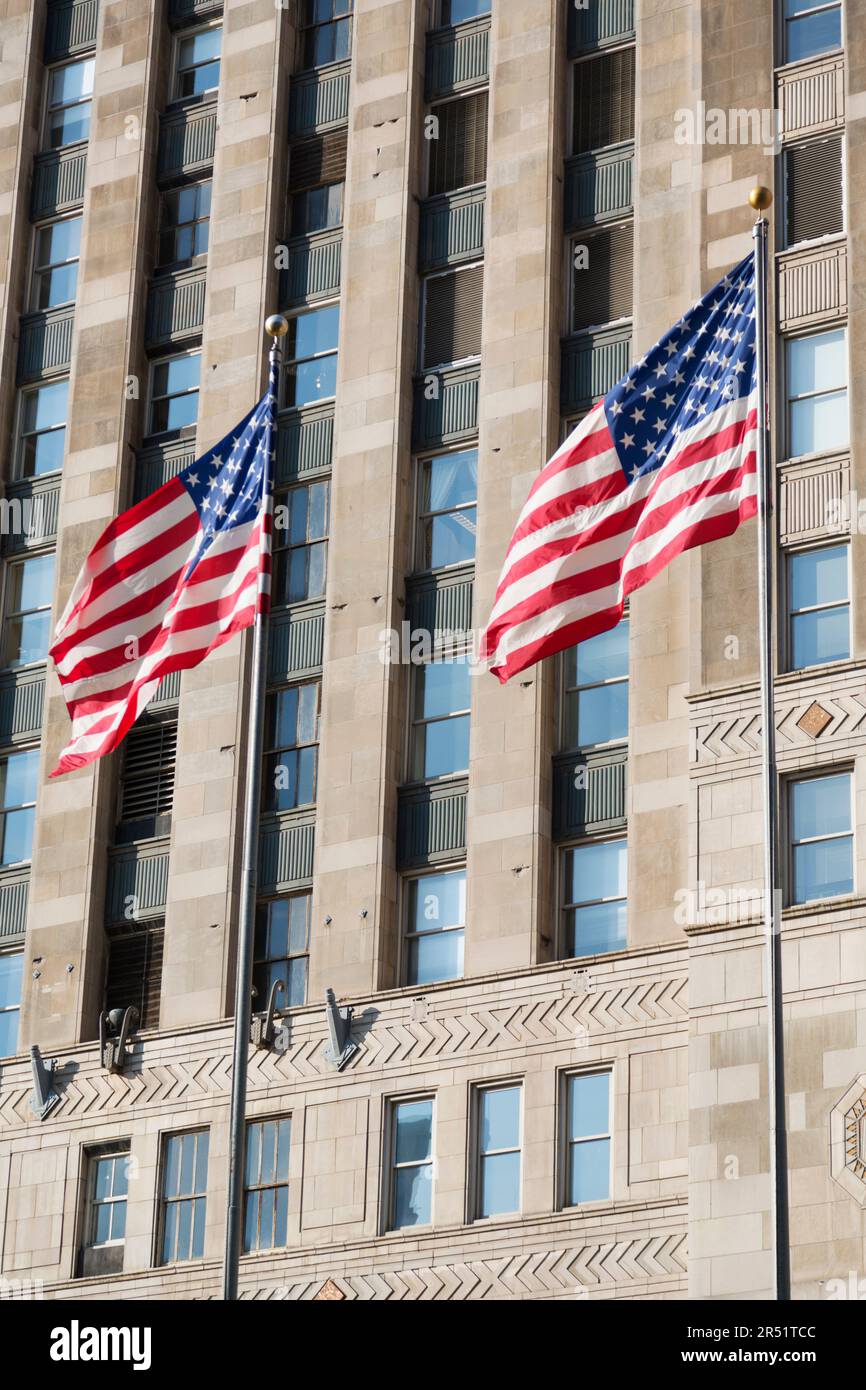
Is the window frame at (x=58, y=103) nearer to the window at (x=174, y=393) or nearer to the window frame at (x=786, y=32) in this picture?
the window at (x=174, y=393)

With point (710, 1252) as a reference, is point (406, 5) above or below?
above

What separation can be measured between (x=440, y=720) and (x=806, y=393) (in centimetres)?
844

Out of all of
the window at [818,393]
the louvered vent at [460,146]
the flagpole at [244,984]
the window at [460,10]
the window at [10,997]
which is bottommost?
the flagpole at [244,984]

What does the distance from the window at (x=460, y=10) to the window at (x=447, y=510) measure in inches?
371

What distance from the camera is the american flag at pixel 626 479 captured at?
28250 millimetres

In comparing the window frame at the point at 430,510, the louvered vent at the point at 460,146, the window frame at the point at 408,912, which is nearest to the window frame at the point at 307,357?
the window frame at the point at 430,510

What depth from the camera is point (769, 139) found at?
40.8 m

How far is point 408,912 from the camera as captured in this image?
41250 millimetres

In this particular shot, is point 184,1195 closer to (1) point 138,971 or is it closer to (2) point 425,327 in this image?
(1) point 138,971

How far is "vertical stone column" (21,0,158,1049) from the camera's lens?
43.8 meters

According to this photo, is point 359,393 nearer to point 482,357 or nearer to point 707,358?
point 482,357

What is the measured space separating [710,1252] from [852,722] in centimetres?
783

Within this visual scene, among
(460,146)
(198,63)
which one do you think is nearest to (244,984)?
(460,146)
